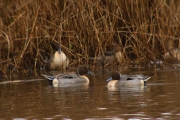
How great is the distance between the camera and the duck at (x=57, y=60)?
1533 cm

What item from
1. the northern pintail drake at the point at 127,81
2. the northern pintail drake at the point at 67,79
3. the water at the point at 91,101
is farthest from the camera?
the northern pintail drake at the point at 67,79

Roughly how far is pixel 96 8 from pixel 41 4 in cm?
131

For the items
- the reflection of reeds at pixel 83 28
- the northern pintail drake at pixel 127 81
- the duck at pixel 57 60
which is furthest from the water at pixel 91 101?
the duck at pixel 57 60

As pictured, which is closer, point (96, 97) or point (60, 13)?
point (96, 97)

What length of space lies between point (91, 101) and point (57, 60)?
6092mm

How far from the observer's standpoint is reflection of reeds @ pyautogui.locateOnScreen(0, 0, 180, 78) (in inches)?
588

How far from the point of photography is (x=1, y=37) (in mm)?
14555

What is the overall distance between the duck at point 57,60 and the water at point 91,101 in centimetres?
233

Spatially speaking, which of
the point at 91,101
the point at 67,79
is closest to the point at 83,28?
the point at 67,79

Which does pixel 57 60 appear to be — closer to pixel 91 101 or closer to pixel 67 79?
pixel 67 79

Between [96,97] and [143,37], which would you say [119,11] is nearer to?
[143,37]

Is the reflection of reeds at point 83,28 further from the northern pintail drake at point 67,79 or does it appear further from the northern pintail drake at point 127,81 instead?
the northern pintail drake at point 127,81

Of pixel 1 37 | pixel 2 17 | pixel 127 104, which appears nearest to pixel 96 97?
pixel 127 104

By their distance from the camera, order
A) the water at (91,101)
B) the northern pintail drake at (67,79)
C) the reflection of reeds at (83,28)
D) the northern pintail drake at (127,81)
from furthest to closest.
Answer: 1. the reflection of reeds at (83,28)
2. the northern pintail drake at (67,79)
3. the northern pintail drake at (127,81)
4. the water at (91,101)
